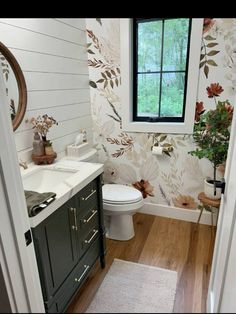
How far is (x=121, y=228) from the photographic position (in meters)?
1.77

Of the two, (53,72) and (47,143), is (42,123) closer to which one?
(47,143)

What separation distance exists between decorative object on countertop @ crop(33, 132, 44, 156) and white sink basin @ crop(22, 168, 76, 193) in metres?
0.11

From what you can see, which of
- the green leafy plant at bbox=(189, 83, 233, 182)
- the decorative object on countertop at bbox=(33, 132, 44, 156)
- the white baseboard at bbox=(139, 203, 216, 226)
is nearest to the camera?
the decorative object on countertop at bbox=(33, 132, 44, 156)

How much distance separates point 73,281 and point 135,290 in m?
0.40

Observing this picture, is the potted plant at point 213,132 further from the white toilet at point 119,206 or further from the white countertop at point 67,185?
Result: the white countertop at point 67,185

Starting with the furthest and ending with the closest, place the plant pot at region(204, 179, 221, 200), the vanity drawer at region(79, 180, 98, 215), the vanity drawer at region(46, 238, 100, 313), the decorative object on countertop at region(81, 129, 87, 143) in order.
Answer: the decorative object on countertop at region(81, 129, 87, 143) → the plant pot at region(204, 179, 221, 200) → the vanity drawer at region(79, 180, 98, 215) → the vanity drawer at region(46, 238, 100, 313)

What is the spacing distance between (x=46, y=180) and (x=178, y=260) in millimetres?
1097

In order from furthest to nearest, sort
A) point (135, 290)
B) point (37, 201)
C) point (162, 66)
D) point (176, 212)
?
point (176, 212), point (162, 66), point (135, 290), point (37, 201)

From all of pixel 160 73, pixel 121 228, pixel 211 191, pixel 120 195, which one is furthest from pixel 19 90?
pixel 211 191

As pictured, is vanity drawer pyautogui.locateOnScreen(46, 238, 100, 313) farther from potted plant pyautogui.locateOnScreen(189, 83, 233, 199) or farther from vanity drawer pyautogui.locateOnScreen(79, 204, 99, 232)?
potted plant pyautogui.locateOnScreen(189, 83, 233, 199)

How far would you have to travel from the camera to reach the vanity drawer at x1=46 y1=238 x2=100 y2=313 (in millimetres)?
1064

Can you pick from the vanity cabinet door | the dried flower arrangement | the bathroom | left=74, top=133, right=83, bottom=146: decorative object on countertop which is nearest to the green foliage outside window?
the bathroom

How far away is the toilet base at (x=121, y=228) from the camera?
176 cm
